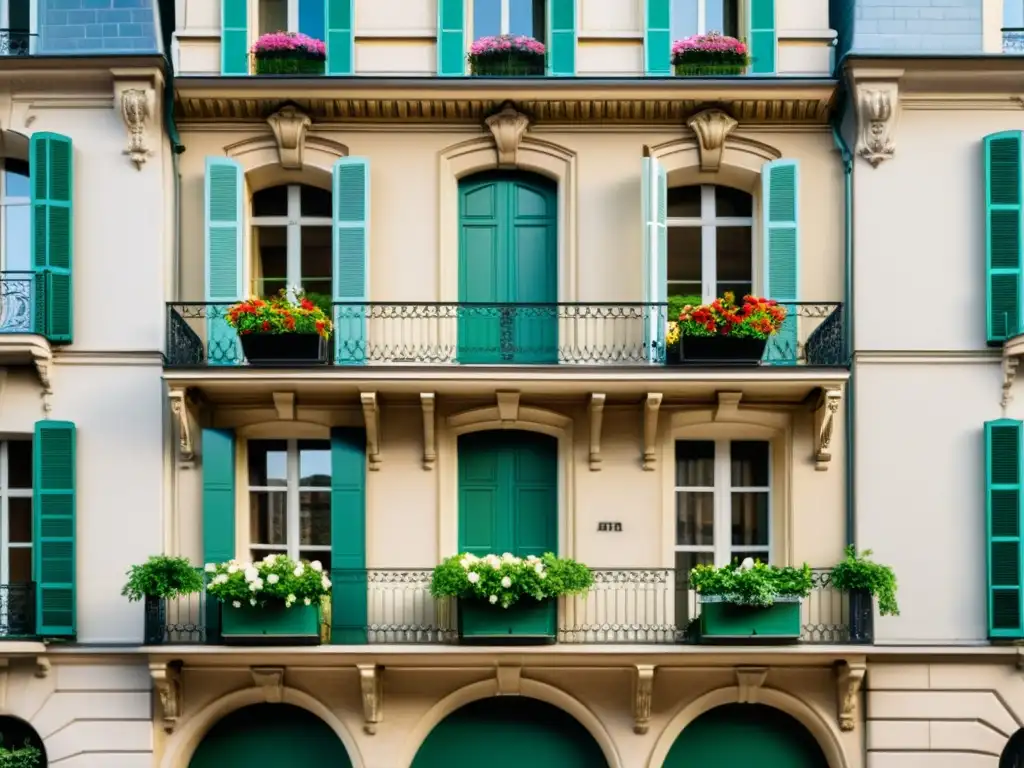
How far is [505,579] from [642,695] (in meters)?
2.16

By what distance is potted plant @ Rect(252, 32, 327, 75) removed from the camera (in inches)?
670

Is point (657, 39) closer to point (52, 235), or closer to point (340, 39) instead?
point (340, 39)

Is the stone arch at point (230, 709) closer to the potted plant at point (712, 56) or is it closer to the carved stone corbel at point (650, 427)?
the carved stone corbel at point (650, 427)

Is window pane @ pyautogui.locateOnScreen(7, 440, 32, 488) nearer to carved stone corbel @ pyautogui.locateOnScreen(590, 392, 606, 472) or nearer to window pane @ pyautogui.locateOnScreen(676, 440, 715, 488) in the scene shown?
carved stone corbel @ pyautogui.locateOnScreen(590, 392, 606, 472)

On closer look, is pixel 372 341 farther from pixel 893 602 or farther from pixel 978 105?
pixel 978 105

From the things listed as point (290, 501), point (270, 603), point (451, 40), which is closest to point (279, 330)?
point (290, 501)

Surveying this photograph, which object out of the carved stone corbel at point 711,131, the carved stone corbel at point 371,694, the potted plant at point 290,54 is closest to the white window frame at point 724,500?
the carved stone corbel at point 711,131

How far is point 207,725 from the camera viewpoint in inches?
653

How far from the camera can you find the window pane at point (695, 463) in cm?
1733

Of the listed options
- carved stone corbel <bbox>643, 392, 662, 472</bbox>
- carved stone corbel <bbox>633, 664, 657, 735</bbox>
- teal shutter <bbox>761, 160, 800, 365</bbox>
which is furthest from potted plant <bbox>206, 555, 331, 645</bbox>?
teal shutter <bbox>761, 160, 800, 365</bbox>

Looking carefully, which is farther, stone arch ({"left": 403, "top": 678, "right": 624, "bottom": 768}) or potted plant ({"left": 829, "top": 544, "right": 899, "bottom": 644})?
stone arch ({"left": 403, "top": 678, "right": 624, "bottom": 768})

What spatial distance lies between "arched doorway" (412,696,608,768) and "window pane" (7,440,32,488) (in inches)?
227

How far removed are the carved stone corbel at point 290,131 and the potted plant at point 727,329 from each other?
504 centimetres

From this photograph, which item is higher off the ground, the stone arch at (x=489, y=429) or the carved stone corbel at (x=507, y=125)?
the carved stone corbel at (x=507, y=125)
